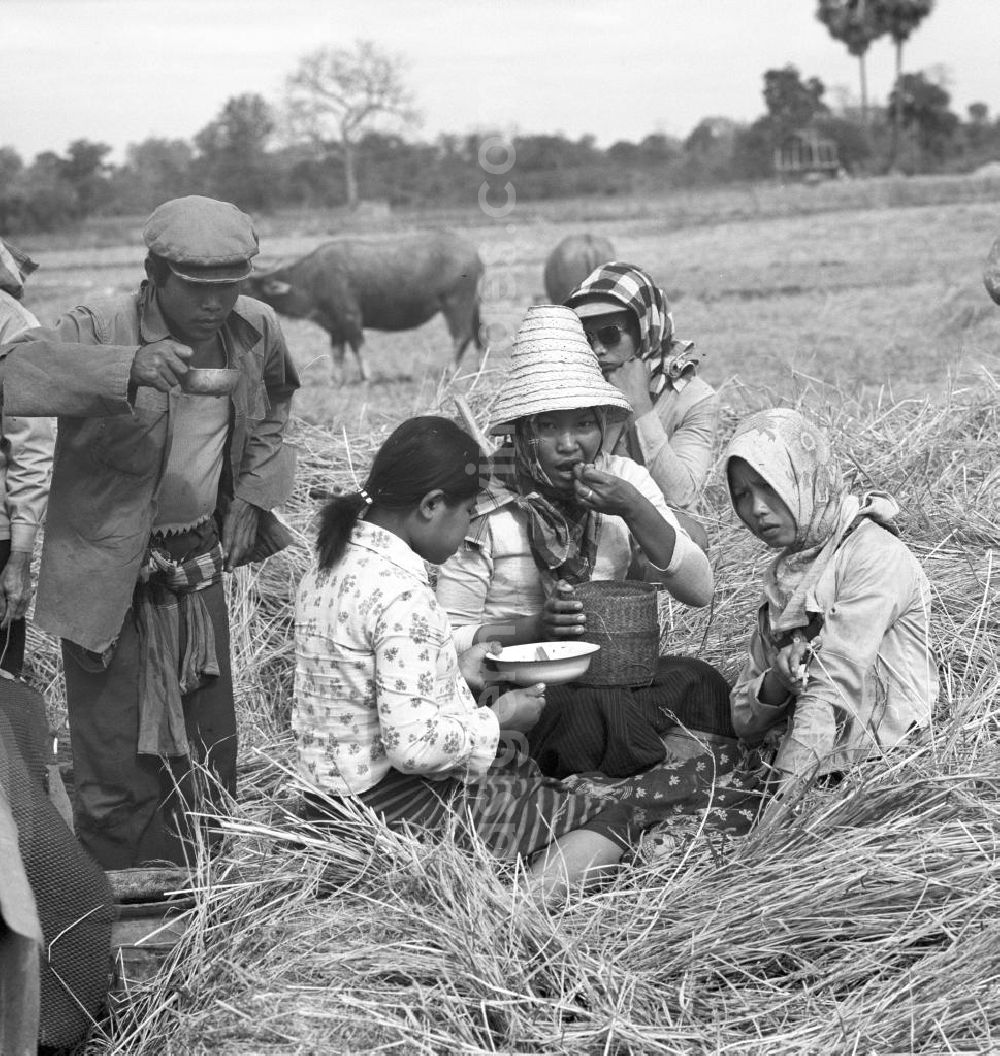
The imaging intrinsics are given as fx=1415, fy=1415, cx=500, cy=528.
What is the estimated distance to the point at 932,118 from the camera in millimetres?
55562

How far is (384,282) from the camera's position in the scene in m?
14.1

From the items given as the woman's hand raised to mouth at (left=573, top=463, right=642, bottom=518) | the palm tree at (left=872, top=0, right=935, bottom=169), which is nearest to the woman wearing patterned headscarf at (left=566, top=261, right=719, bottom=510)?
the woman's hand raised to mouth at (left=573, top=463, right=642, bottom=518)

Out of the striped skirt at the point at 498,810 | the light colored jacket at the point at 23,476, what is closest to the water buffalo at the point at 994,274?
the striped skirt at the point at 498,810

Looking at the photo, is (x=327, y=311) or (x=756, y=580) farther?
(x=327, y=311)

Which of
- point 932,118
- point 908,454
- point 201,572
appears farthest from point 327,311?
point 932,118

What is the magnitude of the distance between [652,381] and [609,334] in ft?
0.83

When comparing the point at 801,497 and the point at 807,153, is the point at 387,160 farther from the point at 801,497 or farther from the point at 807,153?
the point at 801,497

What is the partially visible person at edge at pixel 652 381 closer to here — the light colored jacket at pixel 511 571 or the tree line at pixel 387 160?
the light colored jacket at pixel 511 571

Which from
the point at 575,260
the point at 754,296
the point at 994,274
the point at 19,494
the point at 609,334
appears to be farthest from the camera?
the point at 754,296

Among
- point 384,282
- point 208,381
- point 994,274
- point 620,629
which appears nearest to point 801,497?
point 620,629

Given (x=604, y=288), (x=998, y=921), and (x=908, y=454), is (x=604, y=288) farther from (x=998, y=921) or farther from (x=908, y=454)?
(x=998, y=921)

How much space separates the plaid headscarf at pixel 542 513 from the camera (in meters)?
3.34

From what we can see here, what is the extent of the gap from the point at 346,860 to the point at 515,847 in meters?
0.34

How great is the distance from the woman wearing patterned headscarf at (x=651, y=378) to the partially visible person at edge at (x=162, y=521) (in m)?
1.05
